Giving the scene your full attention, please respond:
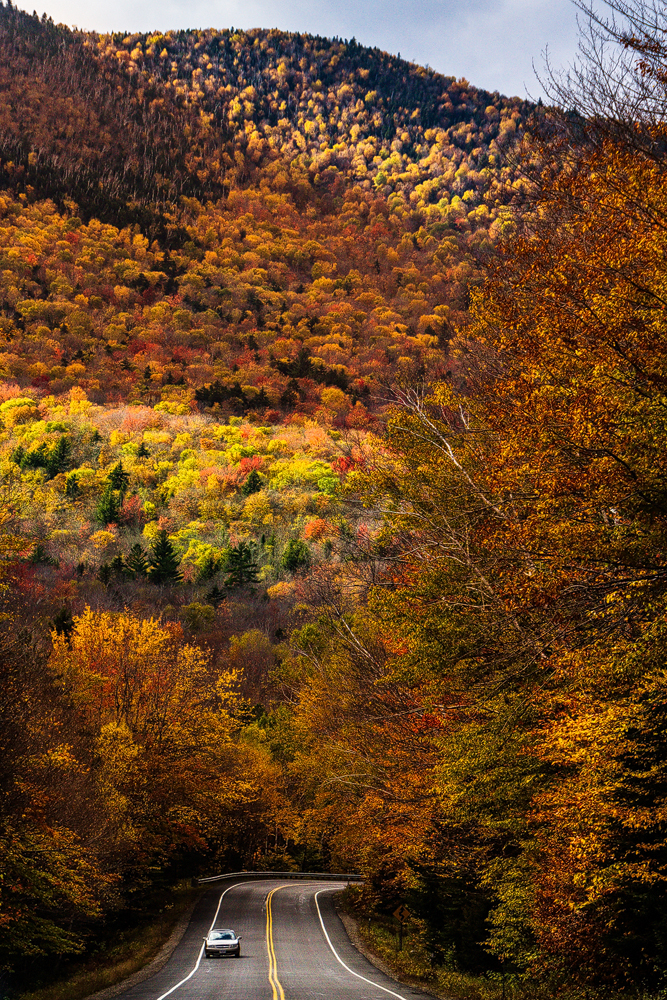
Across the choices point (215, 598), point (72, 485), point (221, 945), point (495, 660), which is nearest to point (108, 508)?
point (72, 485)

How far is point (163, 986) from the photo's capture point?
20.6 m

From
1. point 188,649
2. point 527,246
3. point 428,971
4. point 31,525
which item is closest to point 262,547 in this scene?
point 31,525

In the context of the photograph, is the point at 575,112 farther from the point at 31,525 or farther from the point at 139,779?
the point at 31,525

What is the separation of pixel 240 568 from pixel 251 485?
34885 millimetres

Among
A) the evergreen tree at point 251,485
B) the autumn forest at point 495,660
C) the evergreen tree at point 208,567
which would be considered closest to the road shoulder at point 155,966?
the autumn forest at point 495,660

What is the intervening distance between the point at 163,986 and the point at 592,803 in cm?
1451

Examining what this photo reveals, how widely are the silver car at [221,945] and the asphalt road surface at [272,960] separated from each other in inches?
14.5

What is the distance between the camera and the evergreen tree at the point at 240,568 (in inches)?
4870

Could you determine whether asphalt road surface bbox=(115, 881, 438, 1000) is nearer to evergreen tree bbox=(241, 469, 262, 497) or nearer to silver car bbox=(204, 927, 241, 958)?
silver car bbox=(204, 927, 241, 958)

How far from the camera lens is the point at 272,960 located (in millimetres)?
25297

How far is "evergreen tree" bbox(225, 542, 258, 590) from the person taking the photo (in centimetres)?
12369

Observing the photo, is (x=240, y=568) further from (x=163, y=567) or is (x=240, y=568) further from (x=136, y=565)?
(x=136, y=565)

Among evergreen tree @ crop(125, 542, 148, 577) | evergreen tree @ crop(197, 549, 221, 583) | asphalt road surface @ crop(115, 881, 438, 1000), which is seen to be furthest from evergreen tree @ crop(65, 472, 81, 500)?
asphalt road surface @ crop(115, 881, 438, 1000)

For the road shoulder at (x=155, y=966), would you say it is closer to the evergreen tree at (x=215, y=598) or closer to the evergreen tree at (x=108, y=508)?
the evergreen tree at (x=215, y=598)
